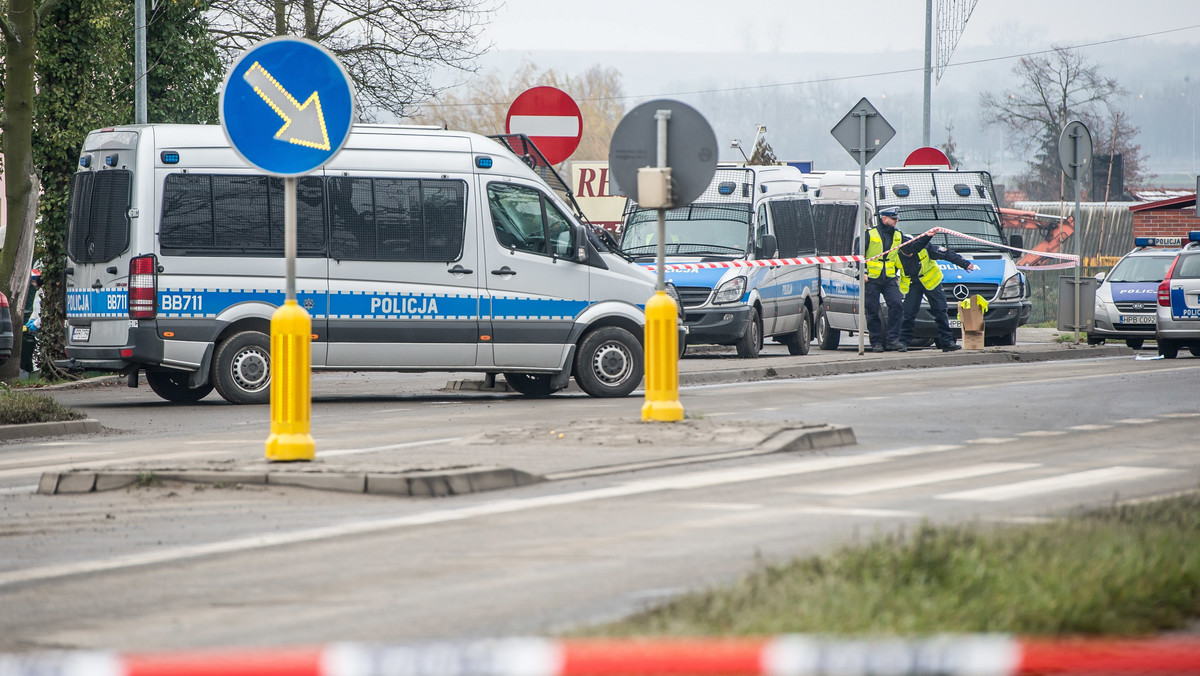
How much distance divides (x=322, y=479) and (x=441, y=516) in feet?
3.83

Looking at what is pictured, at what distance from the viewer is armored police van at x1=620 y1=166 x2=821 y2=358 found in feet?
70.0

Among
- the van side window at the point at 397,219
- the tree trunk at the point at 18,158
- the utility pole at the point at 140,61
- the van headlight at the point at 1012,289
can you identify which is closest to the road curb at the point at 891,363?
the van headlight at the point at 1012,289

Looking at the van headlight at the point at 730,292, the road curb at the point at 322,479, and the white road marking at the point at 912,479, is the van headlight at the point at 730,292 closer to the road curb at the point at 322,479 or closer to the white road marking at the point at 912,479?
the white road marking at the point at 912,479

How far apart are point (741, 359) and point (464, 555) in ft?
50.2

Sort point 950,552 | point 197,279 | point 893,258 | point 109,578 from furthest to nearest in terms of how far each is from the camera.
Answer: point 893,258 < point 197,279 < point 109,578 < point 950,552

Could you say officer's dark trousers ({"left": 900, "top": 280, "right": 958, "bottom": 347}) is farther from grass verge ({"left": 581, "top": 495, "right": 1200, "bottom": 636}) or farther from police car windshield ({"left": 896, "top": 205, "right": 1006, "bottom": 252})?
grass verge ({"left": 581, "top": 495, "right": 1200, "bottom": 636})

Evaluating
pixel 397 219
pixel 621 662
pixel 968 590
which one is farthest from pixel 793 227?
pixel 621 662

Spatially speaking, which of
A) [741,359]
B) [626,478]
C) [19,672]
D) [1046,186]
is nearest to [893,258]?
[741,359]

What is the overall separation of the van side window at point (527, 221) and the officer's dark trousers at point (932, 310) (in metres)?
8.94

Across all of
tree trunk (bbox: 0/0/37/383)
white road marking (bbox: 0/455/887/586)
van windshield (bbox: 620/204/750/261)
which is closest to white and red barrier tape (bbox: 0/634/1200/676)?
white road marking (bbox: 0/455/887/586)

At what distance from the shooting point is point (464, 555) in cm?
642

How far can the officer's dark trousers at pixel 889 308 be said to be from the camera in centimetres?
2302

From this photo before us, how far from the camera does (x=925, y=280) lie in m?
23.1

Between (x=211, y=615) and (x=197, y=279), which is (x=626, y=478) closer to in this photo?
(x=211, y=615)
